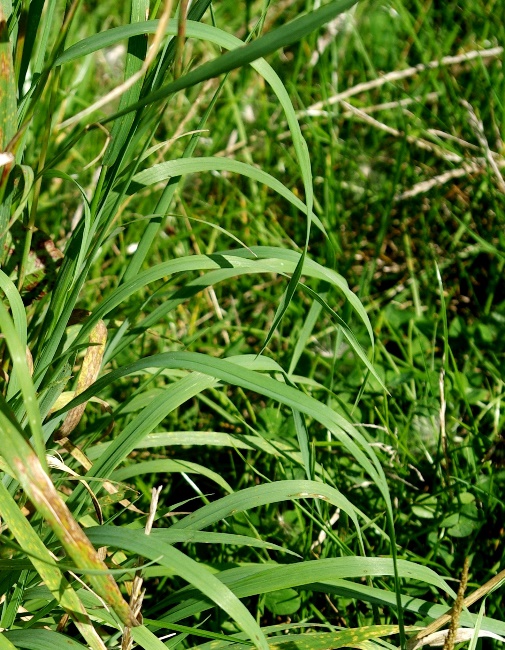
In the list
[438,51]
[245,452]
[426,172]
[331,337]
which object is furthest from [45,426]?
[438,51]

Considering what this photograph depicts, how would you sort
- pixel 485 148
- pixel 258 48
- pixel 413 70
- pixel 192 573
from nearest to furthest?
pixel 258 48, pixel 192 573, pixel 485 148, pixel 413 70

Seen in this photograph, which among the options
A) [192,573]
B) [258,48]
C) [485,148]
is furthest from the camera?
[485,148]

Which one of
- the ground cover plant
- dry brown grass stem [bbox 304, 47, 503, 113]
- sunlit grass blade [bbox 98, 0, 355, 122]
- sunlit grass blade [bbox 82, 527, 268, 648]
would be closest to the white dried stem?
the ground cover plant

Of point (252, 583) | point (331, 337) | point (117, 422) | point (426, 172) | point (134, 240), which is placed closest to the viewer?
point (252, 583)

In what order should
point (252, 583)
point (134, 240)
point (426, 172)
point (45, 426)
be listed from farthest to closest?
point (426, 172), point (134, 240), point (45, 426), point (252, 583)

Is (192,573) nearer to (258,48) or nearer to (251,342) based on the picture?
(258,48)

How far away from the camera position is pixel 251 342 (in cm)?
212

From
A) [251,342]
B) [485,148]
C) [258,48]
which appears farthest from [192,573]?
[485,148]

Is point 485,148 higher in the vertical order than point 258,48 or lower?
lower

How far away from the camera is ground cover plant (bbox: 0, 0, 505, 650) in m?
1.10

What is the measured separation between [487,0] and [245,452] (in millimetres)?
1852

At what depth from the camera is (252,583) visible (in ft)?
3.81

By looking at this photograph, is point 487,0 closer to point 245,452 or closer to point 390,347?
point 390,347

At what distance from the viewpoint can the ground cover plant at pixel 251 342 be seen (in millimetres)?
1100
